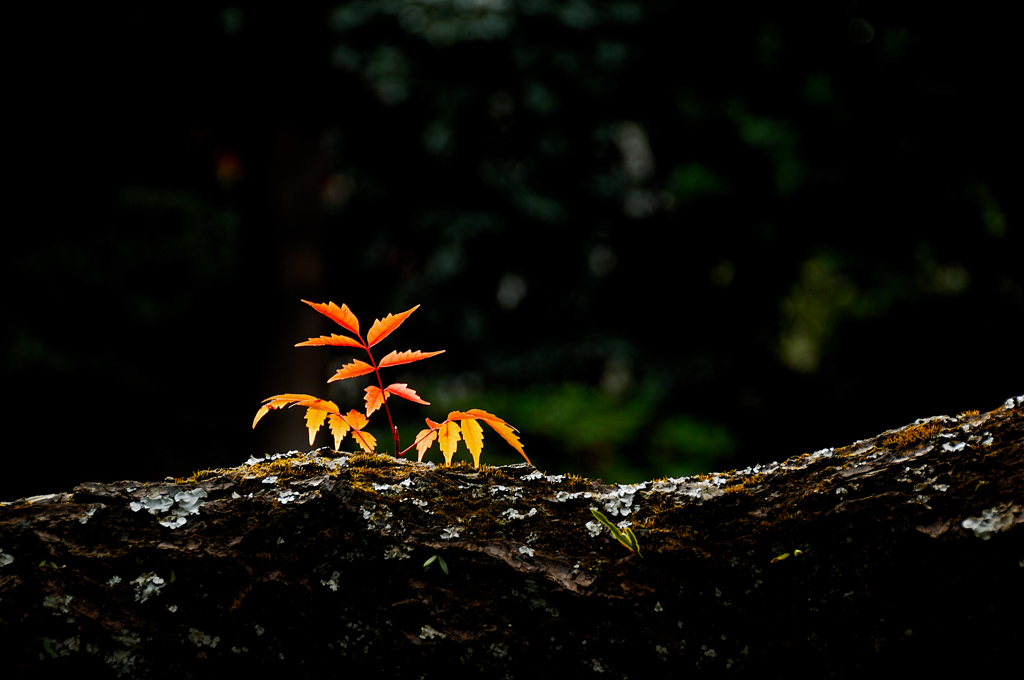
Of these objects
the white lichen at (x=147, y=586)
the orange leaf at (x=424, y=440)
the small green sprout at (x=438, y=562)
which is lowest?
the small green sprout at (x=438, y=562)

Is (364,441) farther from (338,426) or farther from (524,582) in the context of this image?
(524,582)

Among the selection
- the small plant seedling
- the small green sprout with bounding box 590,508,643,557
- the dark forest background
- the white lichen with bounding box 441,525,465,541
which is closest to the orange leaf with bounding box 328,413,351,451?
the small plant seedling

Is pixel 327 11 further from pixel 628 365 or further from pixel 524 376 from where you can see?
pixel 628 365

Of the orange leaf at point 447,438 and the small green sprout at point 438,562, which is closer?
the small green sprout at point 438,562

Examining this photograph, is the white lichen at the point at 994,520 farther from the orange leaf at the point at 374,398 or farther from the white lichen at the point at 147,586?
the white lichen at the point at 147,586

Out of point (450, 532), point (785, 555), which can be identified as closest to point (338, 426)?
point (450, 532)

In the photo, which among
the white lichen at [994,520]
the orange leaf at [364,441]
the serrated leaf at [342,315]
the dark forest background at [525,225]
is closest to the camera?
the white lichen at [994,520]

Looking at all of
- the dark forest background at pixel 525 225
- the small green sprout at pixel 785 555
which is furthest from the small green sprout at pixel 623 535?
the dark forest background at pixel 525 225
